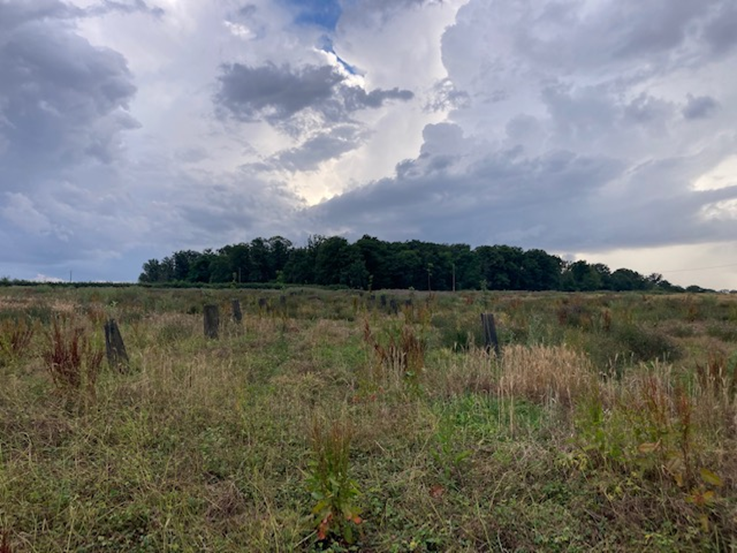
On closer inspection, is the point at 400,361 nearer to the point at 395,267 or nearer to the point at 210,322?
the point at 210,322

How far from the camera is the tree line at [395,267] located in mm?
74250

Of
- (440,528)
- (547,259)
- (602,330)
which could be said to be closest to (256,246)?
(547,259)

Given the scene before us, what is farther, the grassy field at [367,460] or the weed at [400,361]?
the weed at [400,361]

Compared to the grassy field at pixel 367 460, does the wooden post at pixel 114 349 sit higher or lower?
higher

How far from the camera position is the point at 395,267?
78250 mm

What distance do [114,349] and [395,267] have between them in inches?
2844

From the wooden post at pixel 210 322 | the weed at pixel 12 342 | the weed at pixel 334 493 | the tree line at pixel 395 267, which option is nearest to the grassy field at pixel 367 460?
the weed at pixel 334 493

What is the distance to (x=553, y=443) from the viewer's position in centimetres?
373

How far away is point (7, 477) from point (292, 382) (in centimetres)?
324

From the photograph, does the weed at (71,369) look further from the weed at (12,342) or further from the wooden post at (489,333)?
the wooden post at (489,333)

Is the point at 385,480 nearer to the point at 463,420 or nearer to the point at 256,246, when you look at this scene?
the point at 463,420

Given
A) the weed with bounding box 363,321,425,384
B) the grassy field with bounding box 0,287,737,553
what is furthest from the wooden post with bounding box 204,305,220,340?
the weed with bounding box 363,321,425,384

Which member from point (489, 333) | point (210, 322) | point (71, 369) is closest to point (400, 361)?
point (489, 333)

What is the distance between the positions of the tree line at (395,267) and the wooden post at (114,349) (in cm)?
5797
